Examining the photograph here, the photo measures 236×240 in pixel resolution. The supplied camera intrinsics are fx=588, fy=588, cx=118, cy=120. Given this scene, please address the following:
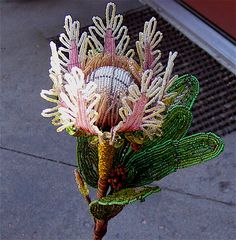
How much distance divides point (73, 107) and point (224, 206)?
6.48 ft

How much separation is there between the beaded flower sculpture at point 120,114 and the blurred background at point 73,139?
1304 mm

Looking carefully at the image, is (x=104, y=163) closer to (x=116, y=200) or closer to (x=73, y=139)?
(x=116, y=200)

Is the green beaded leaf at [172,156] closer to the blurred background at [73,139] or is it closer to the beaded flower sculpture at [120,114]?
the beaded flower sculpture at [120,114]

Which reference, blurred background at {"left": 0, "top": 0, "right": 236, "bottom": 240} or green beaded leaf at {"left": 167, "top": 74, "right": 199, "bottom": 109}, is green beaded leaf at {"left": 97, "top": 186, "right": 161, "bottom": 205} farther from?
blurred background at {"left": 0, "top": 0, "right": 236, "bottom": 240}

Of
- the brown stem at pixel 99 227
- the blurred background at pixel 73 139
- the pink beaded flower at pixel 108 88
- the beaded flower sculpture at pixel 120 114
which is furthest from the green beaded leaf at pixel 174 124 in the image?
the blurred background at pixel 73 139

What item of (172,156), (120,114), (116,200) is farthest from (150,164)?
(120,114)

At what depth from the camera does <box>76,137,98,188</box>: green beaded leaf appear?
6.31ft

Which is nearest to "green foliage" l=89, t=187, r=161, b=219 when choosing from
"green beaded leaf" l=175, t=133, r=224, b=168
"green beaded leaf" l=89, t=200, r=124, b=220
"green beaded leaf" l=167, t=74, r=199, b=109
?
"green beaded leaf" l=89, t=200, r=124, b=220

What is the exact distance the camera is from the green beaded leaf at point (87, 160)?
6.31 ft

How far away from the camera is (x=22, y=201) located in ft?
11.1

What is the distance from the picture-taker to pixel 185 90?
1.95m

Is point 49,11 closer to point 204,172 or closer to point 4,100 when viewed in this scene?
point 4,100

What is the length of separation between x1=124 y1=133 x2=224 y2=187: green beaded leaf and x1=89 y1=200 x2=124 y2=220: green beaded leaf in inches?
3.6

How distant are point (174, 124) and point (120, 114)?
0.31 m
